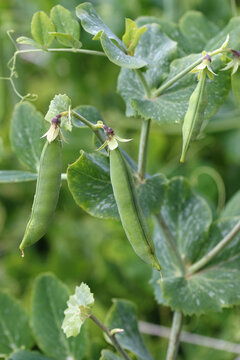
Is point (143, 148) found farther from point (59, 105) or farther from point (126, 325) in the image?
point (126, 325)

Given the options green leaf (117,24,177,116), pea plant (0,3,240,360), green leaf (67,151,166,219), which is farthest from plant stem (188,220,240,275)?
green leaf (117,24,177,116)

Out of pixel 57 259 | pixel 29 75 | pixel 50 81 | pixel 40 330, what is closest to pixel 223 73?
pixel 40 330

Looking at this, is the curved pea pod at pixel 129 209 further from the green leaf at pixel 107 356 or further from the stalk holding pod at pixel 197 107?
the green leaf at pixel 107 356

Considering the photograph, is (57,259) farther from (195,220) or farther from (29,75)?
(29,75)

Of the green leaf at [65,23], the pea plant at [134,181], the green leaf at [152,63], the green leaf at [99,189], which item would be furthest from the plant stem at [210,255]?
the green leaf at [65,23]

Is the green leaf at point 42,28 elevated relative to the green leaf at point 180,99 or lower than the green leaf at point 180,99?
elevated

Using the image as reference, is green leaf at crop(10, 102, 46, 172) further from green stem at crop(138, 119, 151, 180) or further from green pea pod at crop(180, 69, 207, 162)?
green pea pod at crop(180, 69, 207, 162)
